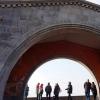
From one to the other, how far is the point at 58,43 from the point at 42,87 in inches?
113

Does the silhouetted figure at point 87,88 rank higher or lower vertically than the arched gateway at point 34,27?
lower

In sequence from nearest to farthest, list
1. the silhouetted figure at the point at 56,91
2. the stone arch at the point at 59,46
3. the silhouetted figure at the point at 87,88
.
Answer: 1. the stone arch at the point at 59,46
2. the silhouetted figure at the point at 87,88
3. the silhouetted figure at the point at 56,91

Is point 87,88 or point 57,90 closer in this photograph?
point 87,88

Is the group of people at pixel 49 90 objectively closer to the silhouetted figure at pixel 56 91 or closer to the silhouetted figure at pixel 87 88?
the silhouetted figure at pixel 56 91

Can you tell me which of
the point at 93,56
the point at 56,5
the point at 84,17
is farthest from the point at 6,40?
the point at 93,56

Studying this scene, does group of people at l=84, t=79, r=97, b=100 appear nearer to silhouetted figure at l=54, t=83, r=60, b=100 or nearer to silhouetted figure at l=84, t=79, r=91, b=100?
silhouetted figure at l=84, t=79, r=91, b=100

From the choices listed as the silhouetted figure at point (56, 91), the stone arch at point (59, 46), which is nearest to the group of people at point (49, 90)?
the silhouetted figure at point (56, 91)

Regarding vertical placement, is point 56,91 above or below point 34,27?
below

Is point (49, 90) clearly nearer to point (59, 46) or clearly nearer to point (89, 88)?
point (89, 88)

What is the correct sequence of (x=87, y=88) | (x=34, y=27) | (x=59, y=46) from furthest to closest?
(x=59, y=46) → (x=87, y=88) → (x=34, y=27)

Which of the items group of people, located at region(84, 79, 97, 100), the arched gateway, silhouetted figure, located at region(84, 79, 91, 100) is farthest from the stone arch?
silhouetted figure, located at region(84, 79, 91, 100)

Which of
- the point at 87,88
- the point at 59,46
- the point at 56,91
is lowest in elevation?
the point at 56,91

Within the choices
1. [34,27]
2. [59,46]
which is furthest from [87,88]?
[34,27]

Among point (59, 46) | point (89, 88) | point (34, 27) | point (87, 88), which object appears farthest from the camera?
point (59, 46)
